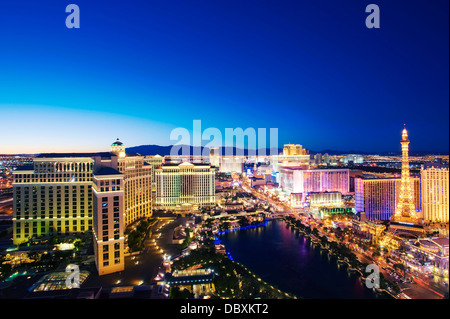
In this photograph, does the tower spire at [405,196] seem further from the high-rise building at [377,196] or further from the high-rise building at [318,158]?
the high-rise building at [318,158]

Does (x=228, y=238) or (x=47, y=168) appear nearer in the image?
(x=47, y=168)

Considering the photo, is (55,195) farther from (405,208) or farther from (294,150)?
(294,150)

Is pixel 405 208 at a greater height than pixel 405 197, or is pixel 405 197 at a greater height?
pixel 405 197

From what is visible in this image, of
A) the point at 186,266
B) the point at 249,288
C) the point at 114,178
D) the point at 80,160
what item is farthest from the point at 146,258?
the point at 80,160

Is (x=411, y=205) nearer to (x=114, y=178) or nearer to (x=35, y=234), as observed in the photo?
(x=114, y=178)

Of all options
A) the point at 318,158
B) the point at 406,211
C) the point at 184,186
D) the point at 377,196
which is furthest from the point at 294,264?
the point at 318,158
